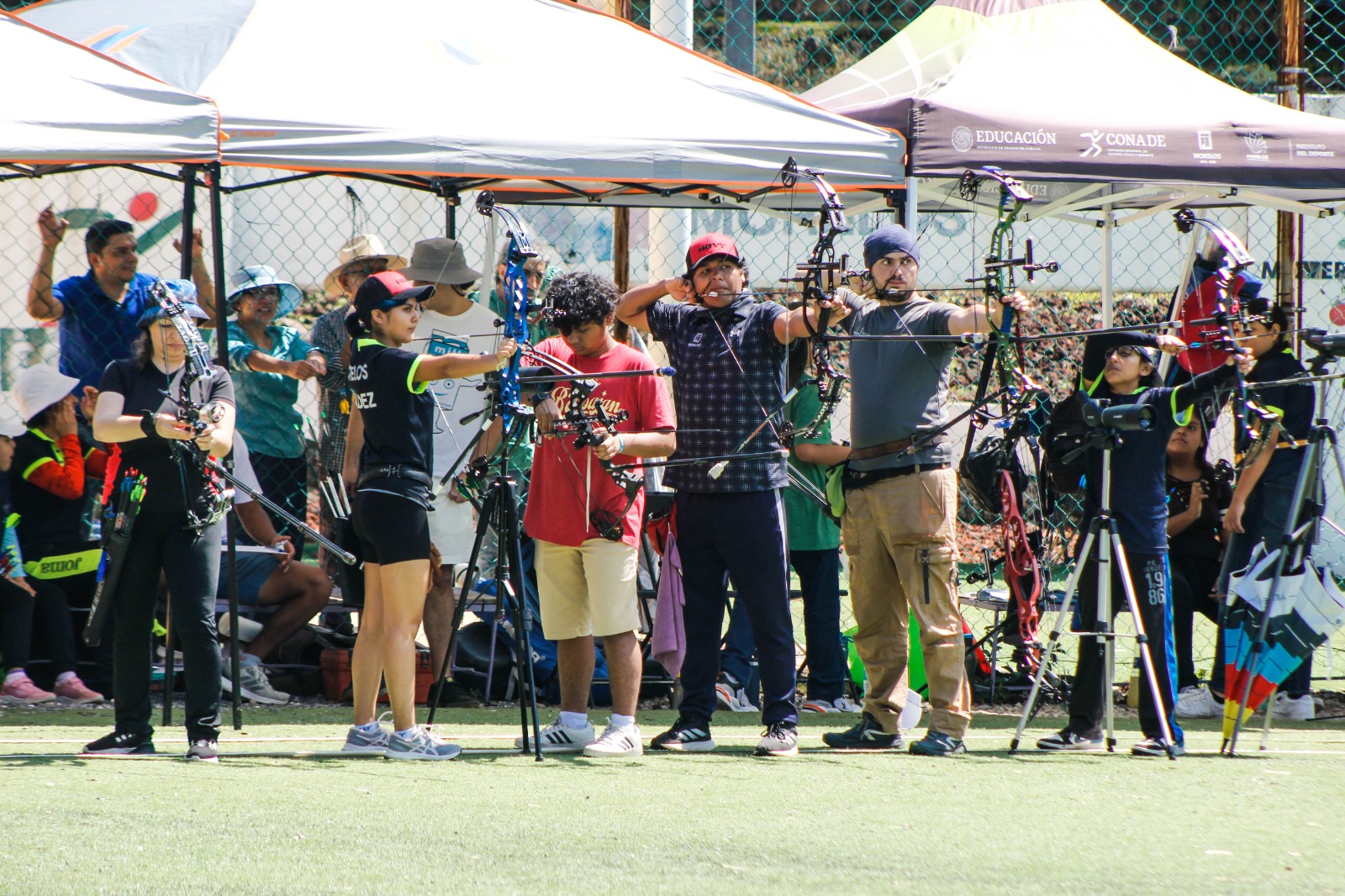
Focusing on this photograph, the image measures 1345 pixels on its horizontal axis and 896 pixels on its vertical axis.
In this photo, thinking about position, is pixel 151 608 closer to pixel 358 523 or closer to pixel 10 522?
pixel 358 523

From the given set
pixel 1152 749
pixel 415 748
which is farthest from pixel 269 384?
pixel 1152 749

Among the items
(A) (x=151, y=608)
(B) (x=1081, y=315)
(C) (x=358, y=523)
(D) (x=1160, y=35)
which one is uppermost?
(D) (x=1160, y=35)

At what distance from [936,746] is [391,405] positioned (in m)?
2.35

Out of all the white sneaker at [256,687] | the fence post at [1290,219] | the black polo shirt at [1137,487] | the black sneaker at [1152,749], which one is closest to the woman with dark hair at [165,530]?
the white sneaker at [256,687]

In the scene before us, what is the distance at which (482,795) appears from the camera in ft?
14.2

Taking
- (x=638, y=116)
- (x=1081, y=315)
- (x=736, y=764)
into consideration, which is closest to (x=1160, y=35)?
(x=1081, y=315)

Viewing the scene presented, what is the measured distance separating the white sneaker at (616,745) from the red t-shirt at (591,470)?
A: 68 centimetres

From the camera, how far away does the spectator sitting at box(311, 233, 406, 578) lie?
22.4 feet

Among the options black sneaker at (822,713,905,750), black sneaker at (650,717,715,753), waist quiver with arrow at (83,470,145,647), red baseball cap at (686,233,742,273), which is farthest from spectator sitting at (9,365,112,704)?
black sneaker at (822,713,905,750)

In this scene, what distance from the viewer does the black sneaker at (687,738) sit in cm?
530

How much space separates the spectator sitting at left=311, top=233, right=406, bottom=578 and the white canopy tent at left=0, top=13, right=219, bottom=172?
1.23 m

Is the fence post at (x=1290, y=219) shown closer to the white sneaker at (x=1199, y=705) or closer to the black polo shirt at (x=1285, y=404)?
the black polo shirt at (x=1285, y=404)

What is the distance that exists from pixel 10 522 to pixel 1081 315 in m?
7.90

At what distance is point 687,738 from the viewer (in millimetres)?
5312
